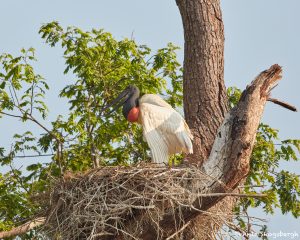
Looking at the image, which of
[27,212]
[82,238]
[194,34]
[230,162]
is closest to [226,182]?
[230,162]

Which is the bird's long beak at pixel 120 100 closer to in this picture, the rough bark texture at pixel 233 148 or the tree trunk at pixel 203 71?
the tree trunk at pixel 203 71

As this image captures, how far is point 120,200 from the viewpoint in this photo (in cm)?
1023

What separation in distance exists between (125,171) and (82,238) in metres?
0.93

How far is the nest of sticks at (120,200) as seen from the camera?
10.1 metres

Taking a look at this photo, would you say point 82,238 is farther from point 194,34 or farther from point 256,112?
point 194,34

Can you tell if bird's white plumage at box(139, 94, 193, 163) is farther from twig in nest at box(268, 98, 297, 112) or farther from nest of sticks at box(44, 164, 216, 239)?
nest of sticks at box(44, 164, 216, 239)

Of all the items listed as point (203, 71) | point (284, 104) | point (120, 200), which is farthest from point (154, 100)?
point (120, 200)

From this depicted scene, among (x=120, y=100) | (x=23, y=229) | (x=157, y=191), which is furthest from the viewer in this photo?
(x=120, y=100)

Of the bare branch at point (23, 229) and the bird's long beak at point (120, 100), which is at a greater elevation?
the bird's long beak at point (120, 100)

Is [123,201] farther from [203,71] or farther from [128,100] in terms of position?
[128,100]

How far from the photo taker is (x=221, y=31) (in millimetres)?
12234

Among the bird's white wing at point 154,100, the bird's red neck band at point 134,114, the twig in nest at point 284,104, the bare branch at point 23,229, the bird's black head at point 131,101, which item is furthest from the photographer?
the bird's black head at point 131,101

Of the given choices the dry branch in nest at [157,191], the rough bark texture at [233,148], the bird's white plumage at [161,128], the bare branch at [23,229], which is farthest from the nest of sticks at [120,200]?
the bird's white plumage at [161,128]

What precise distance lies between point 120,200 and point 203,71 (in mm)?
2558
